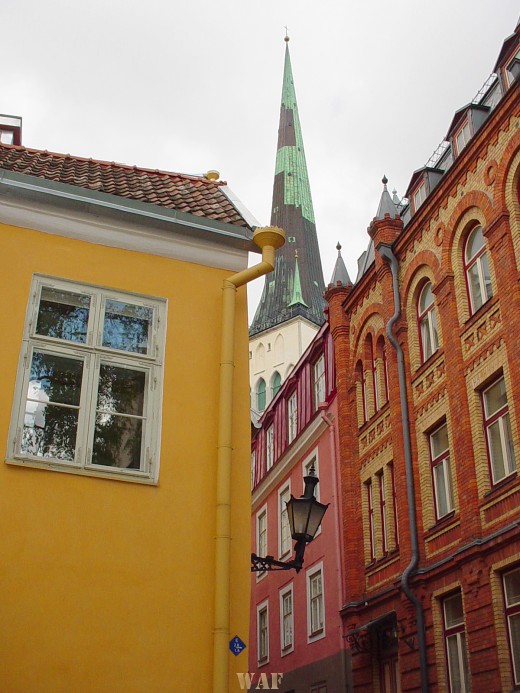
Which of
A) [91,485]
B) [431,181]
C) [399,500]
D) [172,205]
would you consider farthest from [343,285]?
[91,485]

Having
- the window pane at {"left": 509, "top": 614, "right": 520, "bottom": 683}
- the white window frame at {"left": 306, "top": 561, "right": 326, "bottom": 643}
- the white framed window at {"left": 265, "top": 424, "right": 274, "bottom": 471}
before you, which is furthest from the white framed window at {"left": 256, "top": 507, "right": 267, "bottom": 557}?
the window pane at {"left": 509, "top": 614, "right": 520, "bottom": 683}

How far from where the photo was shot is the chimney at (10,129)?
1667cm

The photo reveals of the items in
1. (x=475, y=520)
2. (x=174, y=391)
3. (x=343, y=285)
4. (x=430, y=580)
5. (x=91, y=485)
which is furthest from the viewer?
(x=343, y=285)

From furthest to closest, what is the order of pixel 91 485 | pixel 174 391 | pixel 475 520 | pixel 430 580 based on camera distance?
1. pixel 430 580
2. pixel 475 520
3. pixel 174 391
4. pixel 91 485

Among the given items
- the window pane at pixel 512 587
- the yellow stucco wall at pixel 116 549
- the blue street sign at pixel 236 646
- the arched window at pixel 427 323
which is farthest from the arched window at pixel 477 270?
the blue street sign at pixel 236 646

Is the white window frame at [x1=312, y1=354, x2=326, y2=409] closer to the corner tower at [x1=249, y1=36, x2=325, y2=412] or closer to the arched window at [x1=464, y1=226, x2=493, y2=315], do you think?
the arched window at [x1=464, y1=226, x2=493, y2=315]

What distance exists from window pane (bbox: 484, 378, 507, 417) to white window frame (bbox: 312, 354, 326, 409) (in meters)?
9.09

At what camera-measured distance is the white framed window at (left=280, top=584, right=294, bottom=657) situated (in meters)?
24.1

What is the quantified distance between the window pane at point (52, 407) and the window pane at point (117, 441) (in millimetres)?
216

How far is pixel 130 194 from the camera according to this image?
9273 millimetres

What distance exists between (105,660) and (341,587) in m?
14.7

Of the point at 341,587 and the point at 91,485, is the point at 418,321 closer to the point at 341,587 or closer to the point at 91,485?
the point at 341,587

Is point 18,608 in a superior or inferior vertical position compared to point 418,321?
inferior

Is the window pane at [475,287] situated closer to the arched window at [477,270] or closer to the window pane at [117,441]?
the arched window at [477,270]
